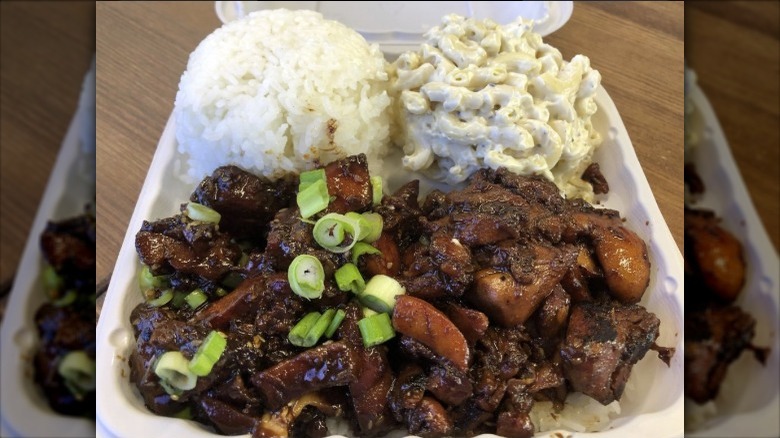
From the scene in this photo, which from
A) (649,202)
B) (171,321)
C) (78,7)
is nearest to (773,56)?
(649,202)

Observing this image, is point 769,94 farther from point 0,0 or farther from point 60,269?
point 0,0

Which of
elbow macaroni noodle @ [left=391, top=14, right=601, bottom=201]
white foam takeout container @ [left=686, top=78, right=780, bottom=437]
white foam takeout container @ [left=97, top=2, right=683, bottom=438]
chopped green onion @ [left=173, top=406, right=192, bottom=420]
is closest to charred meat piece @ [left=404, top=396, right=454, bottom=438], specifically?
white foam takeout container @ [left=97, top=2, right=683, bottom=438]

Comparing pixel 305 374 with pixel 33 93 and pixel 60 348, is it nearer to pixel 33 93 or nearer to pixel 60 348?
pixel 60 348

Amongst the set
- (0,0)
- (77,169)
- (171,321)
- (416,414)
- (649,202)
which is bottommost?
(77,169)

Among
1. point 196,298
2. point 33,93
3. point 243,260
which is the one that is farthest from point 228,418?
point 33,93

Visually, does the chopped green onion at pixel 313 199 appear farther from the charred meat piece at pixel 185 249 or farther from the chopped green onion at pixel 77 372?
the chopped green onion at pixel 77 372
